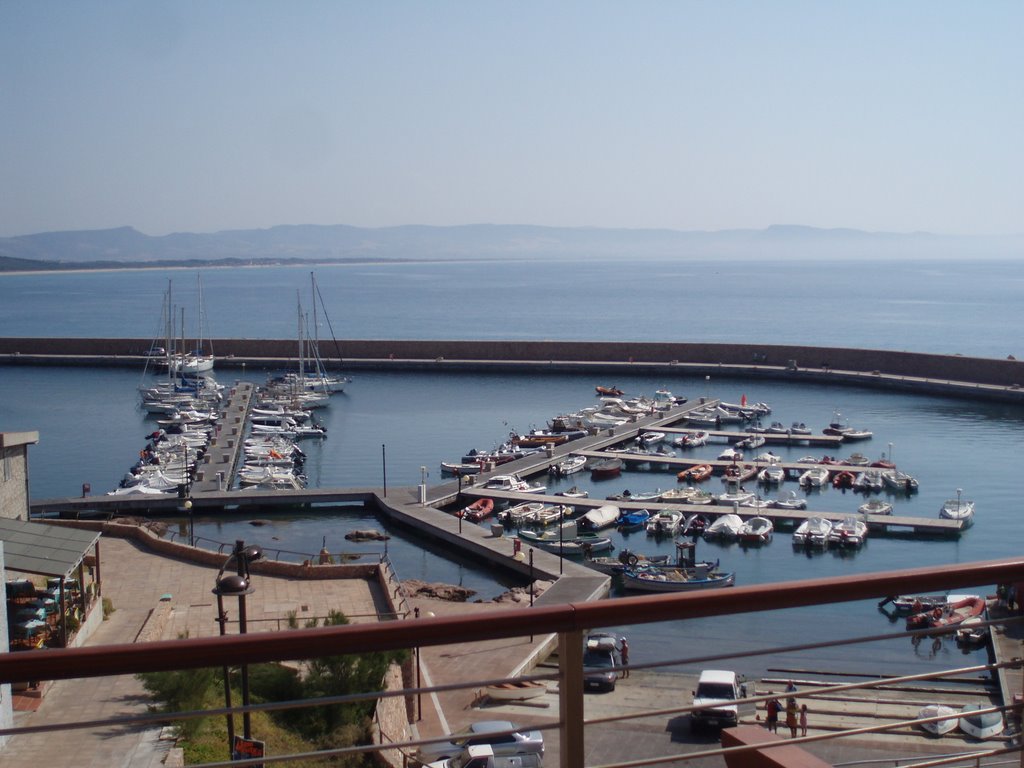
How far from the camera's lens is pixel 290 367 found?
46.7 metres

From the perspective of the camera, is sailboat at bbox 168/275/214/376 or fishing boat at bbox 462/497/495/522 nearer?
fishing boat at bbox 462/497/495/522

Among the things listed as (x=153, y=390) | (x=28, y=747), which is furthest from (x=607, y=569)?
(x=153, y=390)

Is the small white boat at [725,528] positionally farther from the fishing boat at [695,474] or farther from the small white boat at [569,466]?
the small white boat at [569,466]

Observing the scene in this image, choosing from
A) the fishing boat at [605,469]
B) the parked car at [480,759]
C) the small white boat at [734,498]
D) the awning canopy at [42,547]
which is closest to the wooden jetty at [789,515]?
the small white boat at [734,498]

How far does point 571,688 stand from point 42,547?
31.7 ft

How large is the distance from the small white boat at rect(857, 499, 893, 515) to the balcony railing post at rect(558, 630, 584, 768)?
22.7m

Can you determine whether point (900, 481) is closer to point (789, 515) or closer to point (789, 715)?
point (789, 515)

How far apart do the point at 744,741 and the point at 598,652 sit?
10.2m

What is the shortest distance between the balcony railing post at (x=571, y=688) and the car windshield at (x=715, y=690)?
5930 millimetres

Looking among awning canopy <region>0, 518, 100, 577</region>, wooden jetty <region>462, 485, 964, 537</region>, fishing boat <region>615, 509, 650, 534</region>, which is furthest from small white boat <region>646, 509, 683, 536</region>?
awning canopy <region>0, 518, 100, 577</region>

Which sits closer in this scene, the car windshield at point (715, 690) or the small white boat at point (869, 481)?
the car windshield at point (715, 690)

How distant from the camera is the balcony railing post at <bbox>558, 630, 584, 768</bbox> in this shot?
1.26 metres

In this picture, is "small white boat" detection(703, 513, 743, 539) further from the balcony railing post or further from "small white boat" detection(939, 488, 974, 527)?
the balcony railing post

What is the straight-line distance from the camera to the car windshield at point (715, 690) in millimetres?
7113
